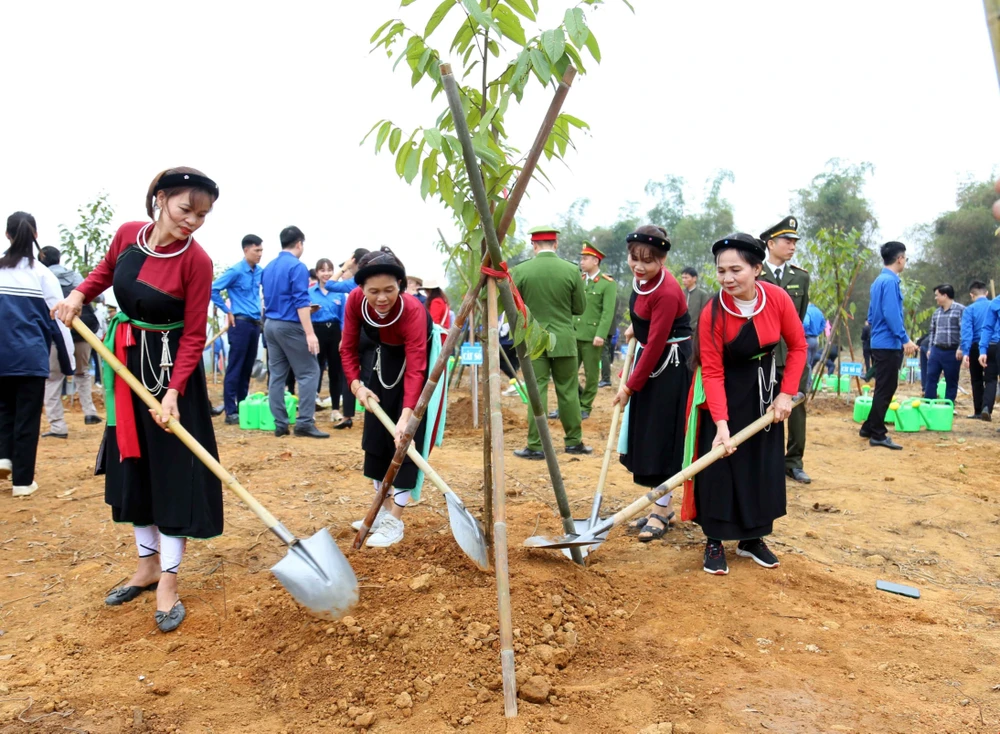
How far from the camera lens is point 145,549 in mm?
3430

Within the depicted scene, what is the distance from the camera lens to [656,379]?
4.37 m

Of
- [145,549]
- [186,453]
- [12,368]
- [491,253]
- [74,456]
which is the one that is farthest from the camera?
[74,456]

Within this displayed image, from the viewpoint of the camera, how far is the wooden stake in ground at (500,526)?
2467 mm

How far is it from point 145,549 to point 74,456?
383 cm

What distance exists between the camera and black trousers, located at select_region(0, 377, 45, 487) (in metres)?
5.00

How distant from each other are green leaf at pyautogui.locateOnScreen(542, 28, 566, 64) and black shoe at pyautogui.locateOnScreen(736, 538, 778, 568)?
2.85 metres

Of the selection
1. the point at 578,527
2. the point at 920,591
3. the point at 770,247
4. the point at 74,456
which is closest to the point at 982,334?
the point at 770,247

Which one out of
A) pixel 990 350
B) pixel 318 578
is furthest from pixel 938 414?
pixel 318 578

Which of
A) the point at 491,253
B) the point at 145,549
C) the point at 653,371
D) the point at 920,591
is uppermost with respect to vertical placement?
the point at 491,253

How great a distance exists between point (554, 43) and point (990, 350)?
997cm

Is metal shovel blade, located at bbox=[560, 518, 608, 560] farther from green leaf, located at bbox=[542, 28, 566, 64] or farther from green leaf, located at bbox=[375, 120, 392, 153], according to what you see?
green leaf, located at bbox=[542, 28, 566, 64]

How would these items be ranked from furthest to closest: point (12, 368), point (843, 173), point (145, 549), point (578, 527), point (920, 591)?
1. point (843, 173)
2. point (12, 368)
3. point (578, 527)
4. point (920, 591)
5. point (145, 549)

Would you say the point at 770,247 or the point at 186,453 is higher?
the point at 770,247

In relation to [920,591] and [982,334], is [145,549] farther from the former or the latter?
[982,334]
